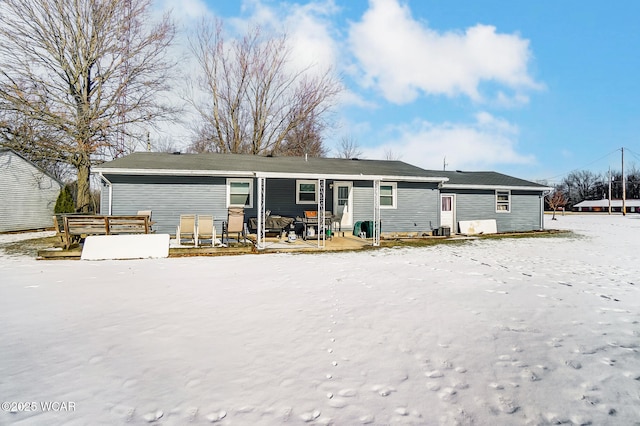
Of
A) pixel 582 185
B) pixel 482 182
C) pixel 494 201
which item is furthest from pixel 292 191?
pixel 582 185

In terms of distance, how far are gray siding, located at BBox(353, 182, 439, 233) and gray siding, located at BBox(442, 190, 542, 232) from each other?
1.89 m

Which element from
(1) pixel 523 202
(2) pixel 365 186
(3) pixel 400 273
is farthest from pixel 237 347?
(1) pixel 523 202

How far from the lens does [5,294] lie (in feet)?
16.8

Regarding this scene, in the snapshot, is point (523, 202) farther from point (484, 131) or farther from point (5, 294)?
point (5, 294)

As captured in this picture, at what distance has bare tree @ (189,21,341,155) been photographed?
2566 centimetres

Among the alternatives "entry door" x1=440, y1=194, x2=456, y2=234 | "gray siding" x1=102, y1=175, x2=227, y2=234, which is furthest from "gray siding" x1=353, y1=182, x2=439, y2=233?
"gray siding" x1=102, y1=175, x2=227, y2=234

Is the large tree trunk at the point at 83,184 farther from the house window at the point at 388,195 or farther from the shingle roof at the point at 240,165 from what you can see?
the house window at the point at 388,195

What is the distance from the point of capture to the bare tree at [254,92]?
25656mm

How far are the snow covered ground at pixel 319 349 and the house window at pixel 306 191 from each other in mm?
7511

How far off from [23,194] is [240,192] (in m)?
15.7

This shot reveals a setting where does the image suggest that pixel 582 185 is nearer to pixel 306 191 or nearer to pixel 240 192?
pixel 306 191

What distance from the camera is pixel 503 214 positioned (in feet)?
56.6

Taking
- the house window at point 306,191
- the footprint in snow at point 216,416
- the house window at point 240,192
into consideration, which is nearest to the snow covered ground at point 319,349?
the footprint in snow at point 216,416

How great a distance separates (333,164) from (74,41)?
1577 cm
